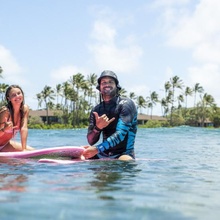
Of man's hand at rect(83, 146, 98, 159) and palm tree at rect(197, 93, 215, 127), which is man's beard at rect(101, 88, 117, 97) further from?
palm tree at rect(197, 93, 215, 127)

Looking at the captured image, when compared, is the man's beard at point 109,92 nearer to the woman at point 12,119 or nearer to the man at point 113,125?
the man at point 113,125

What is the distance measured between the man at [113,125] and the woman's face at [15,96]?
1601 millimetres

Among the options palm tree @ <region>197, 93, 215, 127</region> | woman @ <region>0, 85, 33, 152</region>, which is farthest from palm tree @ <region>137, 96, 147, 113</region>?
woman @ <region>0, 85, 33, 152</region>

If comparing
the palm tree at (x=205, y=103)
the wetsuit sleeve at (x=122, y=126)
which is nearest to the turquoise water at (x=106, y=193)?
the wetsuit sleeve at (x=122, y=126)

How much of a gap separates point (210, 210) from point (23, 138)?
491cm

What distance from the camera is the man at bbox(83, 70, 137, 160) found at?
592 centimetres

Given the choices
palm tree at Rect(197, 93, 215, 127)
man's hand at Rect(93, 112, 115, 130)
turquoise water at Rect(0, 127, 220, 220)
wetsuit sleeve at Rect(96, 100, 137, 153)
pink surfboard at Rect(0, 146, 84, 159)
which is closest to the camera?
turquoise water at Rect(0, 127, 220, 220)

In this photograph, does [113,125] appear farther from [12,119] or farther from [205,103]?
[205,103]

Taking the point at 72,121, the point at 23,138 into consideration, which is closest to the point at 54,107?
the point at 72,121

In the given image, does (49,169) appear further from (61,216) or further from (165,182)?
(61,216)

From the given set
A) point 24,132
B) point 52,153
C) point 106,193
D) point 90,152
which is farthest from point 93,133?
point 106,193

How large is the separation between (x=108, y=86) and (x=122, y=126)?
2.23ft

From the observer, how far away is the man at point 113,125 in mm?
5922

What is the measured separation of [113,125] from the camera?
6203mm
